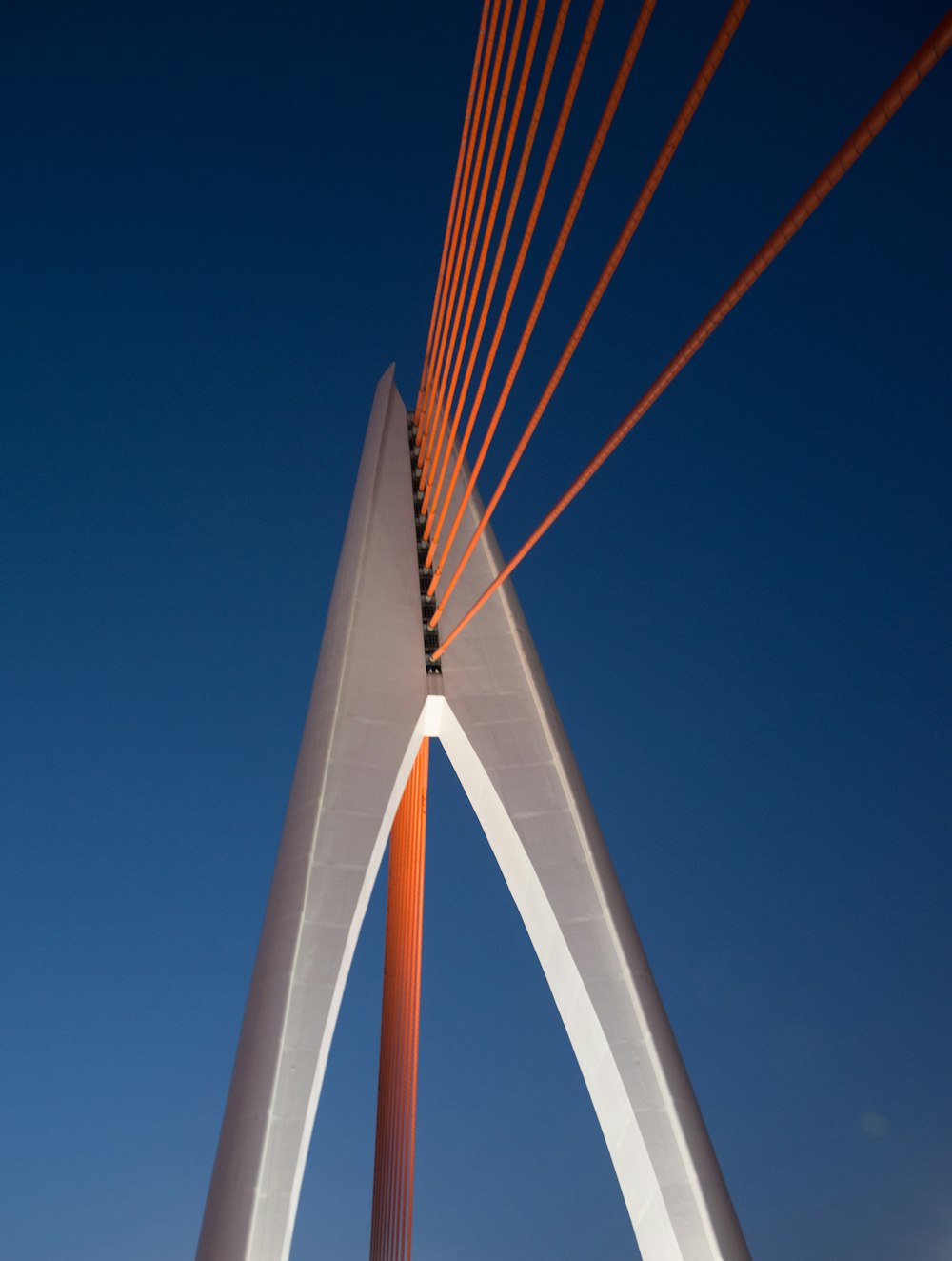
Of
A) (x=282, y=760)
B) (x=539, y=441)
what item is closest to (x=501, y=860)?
(x=282, y=760)

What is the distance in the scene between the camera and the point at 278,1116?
709 cm

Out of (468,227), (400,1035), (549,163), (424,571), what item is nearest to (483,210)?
(468,227)

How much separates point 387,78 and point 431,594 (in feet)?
44.3

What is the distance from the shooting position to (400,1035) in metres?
10.1

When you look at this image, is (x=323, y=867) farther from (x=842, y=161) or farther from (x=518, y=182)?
(x=842, y=161)

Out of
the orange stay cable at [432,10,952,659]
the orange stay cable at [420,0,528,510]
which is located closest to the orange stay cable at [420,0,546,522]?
the orange stay cable at [420,0,528,510]

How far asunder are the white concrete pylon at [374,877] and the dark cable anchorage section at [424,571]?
0.10 meters

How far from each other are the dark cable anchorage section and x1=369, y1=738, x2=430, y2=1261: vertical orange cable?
54.8 inches

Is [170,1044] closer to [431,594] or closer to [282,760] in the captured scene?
[282,760]

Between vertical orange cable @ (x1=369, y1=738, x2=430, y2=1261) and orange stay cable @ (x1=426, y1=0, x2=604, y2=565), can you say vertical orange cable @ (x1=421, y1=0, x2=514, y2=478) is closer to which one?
orange stay cable @ (x1=426, y1=0, x2=604, y2=565)

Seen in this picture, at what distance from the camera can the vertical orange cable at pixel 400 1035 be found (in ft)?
30.8

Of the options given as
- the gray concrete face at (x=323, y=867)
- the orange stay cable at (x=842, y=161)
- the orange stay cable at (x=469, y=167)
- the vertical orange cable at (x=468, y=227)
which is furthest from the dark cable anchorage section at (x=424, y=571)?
the orange stay cable at (x=842, y=161)

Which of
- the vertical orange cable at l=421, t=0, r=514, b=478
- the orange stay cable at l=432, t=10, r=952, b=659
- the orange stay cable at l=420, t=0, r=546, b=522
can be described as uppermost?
the vertical orange cable at l=421, t=0, r=514, b=478

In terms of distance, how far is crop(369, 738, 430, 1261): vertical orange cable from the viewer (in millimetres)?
9375
